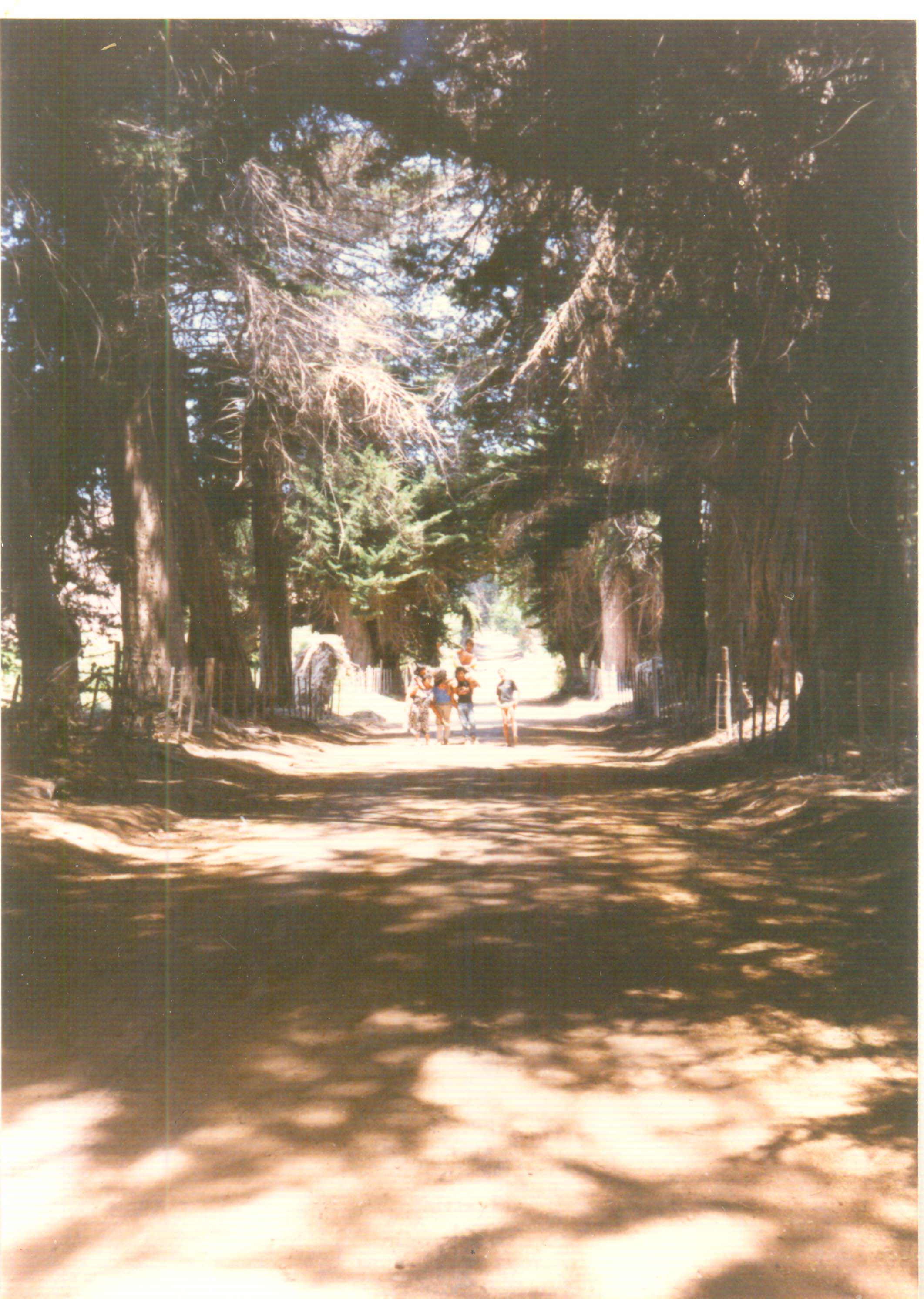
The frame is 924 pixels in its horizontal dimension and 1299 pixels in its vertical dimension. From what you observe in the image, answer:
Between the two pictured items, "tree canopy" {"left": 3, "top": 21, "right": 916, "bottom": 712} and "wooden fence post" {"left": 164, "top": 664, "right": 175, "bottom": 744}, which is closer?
"tree canopy" {"left": 3, "top": 21, "right": 916, "bottom": 712}

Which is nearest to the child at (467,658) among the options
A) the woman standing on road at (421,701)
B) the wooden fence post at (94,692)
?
the woman standing on road at (421,701)

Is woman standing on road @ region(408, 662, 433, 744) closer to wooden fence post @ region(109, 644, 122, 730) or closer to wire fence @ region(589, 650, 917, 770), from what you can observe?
wire fence @ region(589, 650, 917, 770)

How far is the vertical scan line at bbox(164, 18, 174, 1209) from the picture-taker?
4.45 m

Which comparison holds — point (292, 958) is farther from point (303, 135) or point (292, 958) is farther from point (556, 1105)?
point (303, 135)

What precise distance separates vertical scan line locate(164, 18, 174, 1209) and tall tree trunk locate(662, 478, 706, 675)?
10917 millimetres

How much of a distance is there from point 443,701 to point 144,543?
7.59 metres

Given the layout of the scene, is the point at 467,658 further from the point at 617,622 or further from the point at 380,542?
the point at 617,622

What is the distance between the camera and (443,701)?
962 inches

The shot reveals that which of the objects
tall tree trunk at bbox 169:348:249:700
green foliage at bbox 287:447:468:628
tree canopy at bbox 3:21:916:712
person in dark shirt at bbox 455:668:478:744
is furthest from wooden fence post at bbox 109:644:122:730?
green foliage at bbox 287:447:468:628

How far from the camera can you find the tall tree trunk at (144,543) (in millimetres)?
18734

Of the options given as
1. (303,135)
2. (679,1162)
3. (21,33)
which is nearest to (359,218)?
(303,135)

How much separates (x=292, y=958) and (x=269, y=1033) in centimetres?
130

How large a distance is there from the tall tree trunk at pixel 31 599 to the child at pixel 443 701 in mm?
10779

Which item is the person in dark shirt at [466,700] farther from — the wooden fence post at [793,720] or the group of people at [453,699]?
the wooden fence post at [793,720]
